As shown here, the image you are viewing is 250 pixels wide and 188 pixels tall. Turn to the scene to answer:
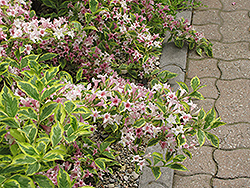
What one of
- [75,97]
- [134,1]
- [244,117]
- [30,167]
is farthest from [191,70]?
[30,167]

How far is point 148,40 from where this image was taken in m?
2.29

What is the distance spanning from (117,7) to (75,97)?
1167mm

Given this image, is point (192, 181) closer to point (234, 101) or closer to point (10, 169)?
point (234, 101)

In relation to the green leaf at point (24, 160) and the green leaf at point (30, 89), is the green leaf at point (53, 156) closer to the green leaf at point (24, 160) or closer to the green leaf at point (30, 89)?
the green leaf at point (24, 160)

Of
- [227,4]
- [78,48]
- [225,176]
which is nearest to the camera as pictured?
[225,176]

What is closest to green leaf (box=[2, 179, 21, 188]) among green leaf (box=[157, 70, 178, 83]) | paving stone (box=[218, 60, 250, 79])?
green leaf (box=[157, 70, 178, 83])

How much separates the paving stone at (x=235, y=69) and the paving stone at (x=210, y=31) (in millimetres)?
437

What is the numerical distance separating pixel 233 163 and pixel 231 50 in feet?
4.74

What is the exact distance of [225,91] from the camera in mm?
2613

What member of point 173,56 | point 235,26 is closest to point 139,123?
point 173,56

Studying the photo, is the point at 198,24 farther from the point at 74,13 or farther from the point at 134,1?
the point at 74,13

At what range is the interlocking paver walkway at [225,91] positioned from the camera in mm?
2023

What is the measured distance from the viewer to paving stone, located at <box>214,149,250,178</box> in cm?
202

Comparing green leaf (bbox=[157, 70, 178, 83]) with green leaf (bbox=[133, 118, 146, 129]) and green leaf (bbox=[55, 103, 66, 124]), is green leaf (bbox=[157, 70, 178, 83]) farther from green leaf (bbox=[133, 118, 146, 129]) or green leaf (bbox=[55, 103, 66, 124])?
green leaf (bbox=[55, 103, 66, 124])
